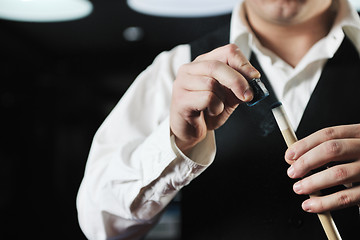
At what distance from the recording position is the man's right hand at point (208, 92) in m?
0.26

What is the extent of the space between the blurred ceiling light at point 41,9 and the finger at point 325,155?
30cm

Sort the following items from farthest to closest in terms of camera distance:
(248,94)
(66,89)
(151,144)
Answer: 1. (66,89)
2. (151,144)
3. (248,94)

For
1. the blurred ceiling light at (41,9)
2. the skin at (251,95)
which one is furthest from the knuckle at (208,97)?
the blurred ceiling light at (41,9)

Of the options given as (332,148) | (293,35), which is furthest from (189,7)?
(332,148)

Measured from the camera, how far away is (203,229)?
0.37m

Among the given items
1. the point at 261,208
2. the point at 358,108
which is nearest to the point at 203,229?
the point at 261,208

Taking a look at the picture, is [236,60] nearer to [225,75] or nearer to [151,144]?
[225,75]

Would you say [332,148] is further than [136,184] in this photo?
No

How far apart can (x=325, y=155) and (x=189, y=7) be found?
227 mm

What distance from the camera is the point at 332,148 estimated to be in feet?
0.86

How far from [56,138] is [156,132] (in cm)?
17

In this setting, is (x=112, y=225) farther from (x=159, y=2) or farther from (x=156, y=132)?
(x=159, y=2)

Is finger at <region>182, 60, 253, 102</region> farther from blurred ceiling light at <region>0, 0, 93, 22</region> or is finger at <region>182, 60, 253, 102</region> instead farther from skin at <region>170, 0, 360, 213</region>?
blurred ceiling light at <region>0, 0, 93, 22</region>

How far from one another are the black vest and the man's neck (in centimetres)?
2
